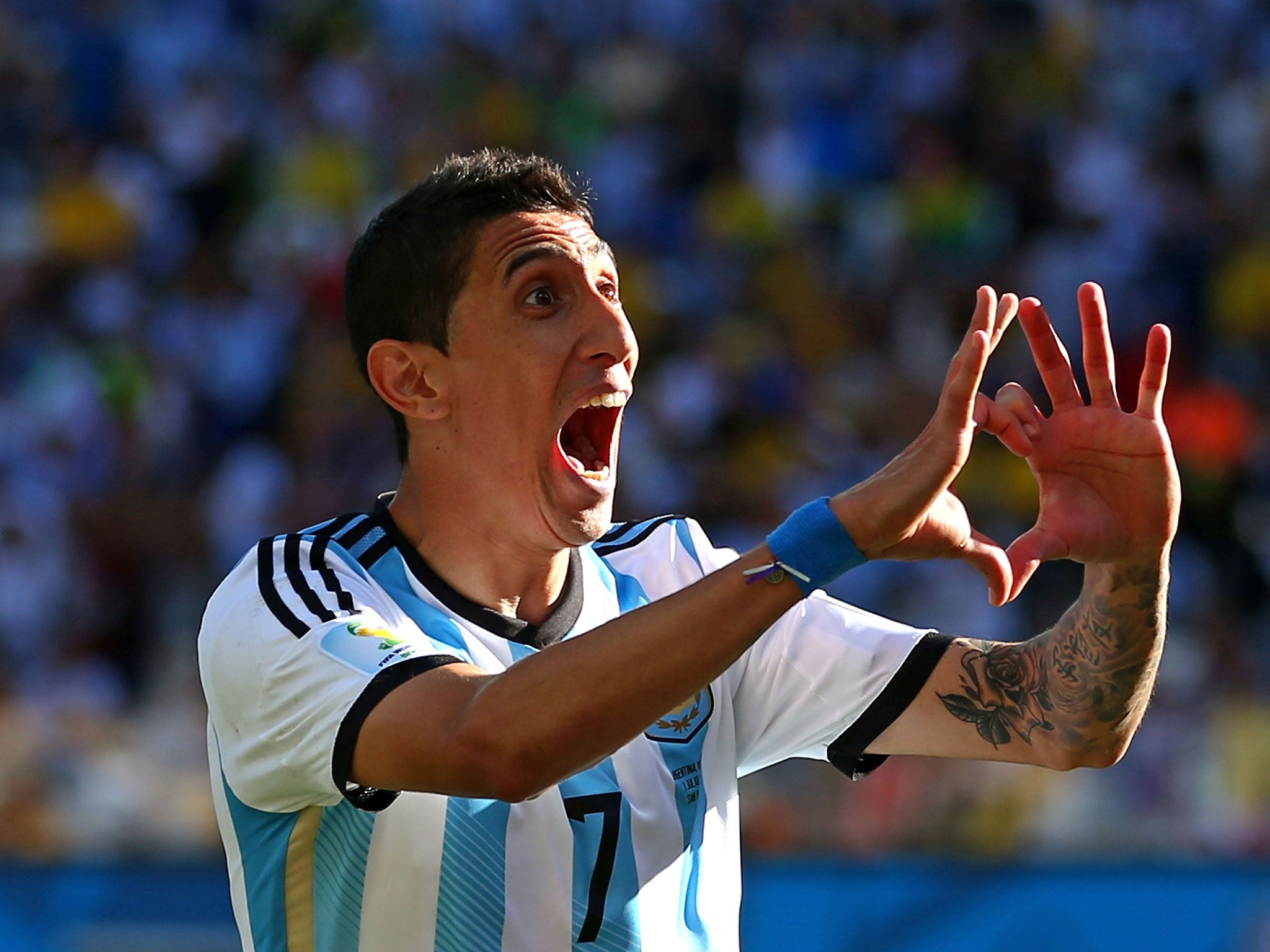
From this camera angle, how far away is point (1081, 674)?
3.10 metres

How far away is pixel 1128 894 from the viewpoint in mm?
6410

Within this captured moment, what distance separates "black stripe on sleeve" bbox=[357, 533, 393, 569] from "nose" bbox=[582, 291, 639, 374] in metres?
0.50

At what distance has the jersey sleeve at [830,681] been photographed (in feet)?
10.8

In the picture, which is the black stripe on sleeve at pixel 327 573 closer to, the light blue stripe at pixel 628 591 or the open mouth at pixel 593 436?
the open mouth at pixel 593 436

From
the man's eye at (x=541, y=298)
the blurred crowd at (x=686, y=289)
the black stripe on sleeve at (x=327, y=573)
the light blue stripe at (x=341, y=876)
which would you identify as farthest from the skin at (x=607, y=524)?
the blurred crowd at (x=686, y=289)

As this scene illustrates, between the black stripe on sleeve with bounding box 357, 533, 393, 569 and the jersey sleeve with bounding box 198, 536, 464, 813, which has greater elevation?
the black stripe on sleeve with bounding box 357, 533, 393, 569

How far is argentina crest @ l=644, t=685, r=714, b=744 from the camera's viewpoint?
311cm

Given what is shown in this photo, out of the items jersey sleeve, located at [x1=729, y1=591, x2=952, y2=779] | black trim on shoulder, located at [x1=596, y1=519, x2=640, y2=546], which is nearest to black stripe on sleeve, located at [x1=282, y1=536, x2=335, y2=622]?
black trim on shoulder, located at [x1=596, y1=519, x2=640, y2=546]

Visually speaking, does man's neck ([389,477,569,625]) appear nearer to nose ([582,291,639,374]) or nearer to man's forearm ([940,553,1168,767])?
nose ([582,291,639,374])

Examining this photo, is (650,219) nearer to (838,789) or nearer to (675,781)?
(838,789)

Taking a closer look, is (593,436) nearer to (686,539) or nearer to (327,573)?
(686,539)

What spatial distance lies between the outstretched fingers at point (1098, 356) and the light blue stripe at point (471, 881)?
1.24m

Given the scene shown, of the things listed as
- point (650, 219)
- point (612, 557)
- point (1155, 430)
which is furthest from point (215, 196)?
point (1155, 430)

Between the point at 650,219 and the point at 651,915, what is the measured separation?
830 centimetres
